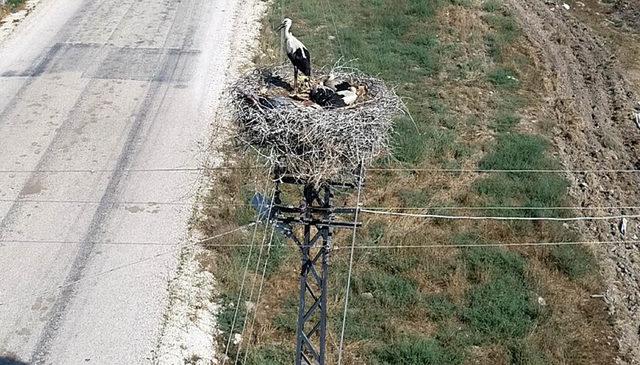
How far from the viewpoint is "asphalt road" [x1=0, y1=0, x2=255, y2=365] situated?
10.6 meters

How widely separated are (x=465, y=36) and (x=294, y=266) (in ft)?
35.5

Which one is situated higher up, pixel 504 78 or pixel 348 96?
pixel 348 96

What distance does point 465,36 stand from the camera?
68.2ft

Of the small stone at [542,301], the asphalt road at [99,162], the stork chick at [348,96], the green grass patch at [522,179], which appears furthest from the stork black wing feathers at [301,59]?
the green grass patch at [522,179]

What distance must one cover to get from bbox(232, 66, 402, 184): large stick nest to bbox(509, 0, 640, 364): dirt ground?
5.92m

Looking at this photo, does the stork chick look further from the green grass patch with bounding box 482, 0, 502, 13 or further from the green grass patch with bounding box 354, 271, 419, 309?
the green grass patch with bounding box 482, 0, 502, 13

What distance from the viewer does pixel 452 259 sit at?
12609 millimetres

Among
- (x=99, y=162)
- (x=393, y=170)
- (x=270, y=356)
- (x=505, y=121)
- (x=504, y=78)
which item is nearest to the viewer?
(x=270, y=356)

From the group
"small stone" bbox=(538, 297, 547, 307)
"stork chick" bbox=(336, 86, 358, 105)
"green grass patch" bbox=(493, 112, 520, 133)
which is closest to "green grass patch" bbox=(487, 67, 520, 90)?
"green grass patch" bbox=(493, 112, 520, 133)

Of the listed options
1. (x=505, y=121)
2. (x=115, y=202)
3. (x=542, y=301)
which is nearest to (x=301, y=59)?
(x=542, y=301)

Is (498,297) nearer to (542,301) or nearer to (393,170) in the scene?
(542,301)

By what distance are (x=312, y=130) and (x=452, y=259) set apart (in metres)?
6.02

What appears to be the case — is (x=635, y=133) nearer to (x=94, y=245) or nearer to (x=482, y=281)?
(x=482, y=281)

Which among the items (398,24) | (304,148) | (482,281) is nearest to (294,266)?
(482,281)
